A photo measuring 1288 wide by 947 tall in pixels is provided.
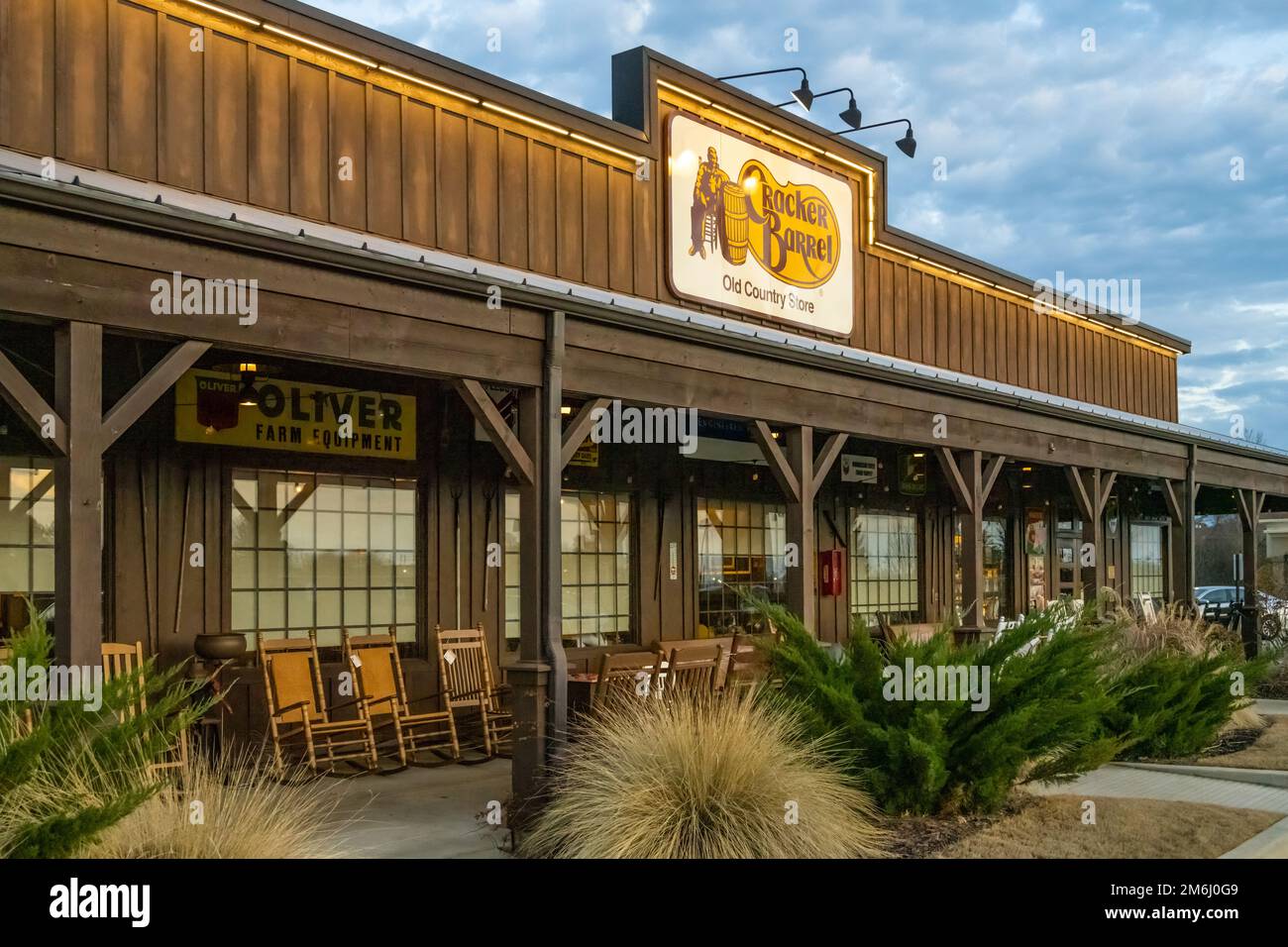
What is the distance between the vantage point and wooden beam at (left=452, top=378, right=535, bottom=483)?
7.82m

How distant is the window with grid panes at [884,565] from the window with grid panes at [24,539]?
32.0ft

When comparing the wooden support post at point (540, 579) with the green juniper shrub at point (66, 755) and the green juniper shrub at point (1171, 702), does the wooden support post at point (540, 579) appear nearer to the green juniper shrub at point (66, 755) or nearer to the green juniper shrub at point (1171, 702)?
the green juniper shrub at point (66, 755)

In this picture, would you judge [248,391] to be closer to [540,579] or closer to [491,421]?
[491,421]

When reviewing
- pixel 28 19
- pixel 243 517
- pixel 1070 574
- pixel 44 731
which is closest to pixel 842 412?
pixel 243 517

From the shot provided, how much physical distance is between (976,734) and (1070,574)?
1413cm

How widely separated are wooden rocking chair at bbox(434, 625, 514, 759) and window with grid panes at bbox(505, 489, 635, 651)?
0.81 meters

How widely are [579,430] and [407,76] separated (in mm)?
3352

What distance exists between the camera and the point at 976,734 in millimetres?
7723

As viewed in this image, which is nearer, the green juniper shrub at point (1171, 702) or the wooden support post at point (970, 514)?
the green juniper shrub at point (1171, 702)

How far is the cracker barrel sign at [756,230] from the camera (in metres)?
12.5

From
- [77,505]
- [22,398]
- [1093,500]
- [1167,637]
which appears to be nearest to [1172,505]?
[1093,500]

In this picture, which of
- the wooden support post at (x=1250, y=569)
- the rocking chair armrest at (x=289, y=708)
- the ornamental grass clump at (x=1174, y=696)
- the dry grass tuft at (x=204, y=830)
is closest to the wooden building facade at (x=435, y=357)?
the rocking chair armrest at (x=289, y=708)

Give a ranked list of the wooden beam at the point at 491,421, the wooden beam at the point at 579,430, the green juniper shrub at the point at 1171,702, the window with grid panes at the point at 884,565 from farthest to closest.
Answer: the window with grid panes at the point at 884,565, the green juniper shrub at the point at 1171,702, the wooden beam at the point at 579,430, the wooden beam at the point at 491,421

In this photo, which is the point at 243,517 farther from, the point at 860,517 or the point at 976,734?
the point at 860,517
